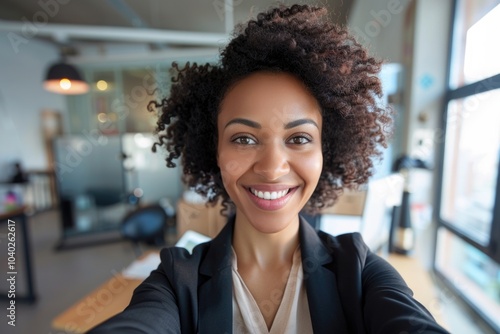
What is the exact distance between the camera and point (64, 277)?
114 inches

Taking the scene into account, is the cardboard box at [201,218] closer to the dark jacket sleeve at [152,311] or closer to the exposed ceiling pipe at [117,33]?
the dark jacket sleeve at [152,311]

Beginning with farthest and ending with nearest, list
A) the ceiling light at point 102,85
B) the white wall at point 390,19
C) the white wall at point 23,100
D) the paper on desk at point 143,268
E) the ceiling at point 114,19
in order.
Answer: the ceiling light at point 102,85 < the white wall at point 23,100 < the ceiling at point 114,19 < the white wall at point 390,19 < the paper on desk at point 143,268

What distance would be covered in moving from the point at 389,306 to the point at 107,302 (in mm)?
1028

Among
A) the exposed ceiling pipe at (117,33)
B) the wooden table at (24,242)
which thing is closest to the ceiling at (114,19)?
the exposed ceiling pipe at (117,33)

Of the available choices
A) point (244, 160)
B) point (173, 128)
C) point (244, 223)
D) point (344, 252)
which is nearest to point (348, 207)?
point (344, 252)

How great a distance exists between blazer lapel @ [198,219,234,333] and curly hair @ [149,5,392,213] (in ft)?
0.96

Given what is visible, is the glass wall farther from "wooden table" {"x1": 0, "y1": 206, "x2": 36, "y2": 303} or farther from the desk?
"wooden table" {"x1": 0, "y1": 206, "x2": 36, "y2": 303}

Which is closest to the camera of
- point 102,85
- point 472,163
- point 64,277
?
point 472,163

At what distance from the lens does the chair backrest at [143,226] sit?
55.9 inches

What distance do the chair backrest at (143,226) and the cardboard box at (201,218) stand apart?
0.24 m

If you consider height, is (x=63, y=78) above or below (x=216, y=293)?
above

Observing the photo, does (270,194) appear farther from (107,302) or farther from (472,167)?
(472,167)

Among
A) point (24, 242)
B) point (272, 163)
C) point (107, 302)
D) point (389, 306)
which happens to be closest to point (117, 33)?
point (24, 242)

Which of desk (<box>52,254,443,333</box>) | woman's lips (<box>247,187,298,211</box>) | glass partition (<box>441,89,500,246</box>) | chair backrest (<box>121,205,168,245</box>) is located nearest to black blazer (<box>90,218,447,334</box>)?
woman's lips (<box>247,187,298,211</box>)
